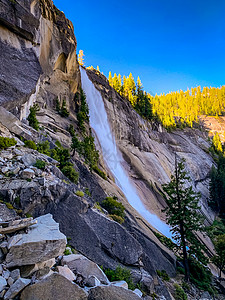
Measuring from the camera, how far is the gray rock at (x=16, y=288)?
4188 millimetres

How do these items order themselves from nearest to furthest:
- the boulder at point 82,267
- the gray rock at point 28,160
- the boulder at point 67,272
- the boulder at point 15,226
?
the boulder at point 67,272
the boulder at point 15,226
the boulder at point 82,267
the gray rock at point 28,160

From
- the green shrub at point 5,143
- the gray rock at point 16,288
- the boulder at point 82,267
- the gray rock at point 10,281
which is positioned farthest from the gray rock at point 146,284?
the green shrub at point 5,143

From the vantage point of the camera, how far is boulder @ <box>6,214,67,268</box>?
4.97 metres

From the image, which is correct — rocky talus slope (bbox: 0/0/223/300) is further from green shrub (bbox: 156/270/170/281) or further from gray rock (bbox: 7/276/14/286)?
green shrub (bbox: 156/270/170/281)

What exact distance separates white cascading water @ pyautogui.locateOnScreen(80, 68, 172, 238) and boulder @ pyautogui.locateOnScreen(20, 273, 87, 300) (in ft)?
77.9

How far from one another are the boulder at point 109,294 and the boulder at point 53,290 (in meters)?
0.37

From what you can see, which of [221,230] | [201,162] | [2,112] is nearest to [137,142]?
[221,230]

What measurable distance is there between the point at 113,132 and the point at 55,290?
4007cm

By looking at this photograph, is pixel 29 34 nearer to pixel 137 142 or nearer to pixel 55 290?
pixel 55 290

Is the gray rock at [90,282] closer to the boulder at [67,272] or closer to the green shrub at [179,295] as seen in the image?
the boulder at [67,272]

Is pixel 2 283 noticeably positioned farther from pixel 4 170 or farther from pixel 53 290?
pixel 4 170

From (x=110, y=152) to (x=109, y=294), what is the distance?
32.7 meters

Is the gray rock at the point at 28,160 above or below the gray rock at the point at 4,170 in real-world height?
above

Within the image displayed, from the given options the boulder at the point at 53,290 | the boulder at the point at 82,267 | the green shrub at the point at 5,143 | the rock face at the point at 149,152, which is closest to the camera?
the boulder at the point at 53,290
